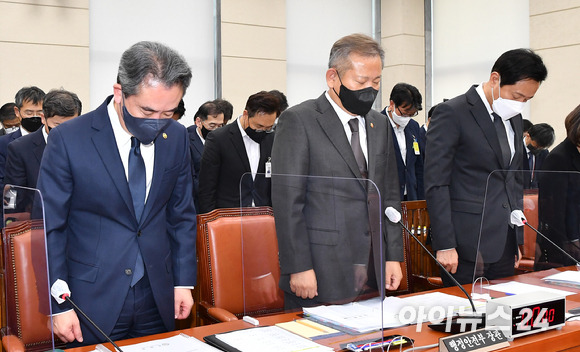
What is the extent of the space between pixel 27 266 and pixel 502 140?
6.11 ft

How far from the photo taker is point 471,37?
8102 millimetres

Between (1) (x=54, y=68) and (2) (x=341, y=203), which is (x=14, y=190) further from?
(1) (x=54, y=68)

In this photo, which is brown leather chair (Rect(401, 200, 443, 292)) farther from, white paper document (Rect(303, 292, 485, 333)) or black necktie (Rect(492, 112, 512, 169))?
white paper document (Rect(303, 292, 485, 333))

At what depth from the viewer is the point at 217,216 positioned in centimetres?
233

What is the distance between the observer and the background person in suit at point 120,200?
1.62 metres

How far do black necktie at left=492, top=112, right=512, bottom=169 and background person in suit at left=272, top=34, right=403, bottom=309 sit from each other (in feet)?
1.89

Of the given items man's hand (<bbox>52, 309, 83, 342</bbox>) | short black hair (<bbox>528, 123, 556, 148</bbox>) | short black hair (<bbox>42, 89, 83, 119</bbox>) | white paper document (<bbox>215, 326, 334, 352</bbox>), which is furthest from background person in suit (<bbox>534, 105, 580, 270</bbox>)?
short black hair (<bbox>528, 123, 556, 148</bbox>)

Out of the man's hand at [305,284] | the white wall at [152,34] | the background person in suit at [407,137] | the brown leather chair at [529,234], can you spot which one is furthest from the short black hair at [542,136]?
the man's hand at [305,284]

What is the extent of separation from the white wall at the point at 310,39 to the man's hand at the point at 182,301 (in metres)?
5.95

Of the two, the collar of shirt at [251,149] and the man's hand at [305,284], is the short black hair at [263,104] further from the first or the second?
the man's hand at [305,284]

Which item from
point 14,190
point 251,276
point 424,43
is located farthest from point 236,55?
point 14,190

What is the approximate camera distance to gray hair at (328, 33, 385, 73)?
2.02 m

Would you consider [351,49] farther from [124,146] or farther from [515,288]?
[515,288]

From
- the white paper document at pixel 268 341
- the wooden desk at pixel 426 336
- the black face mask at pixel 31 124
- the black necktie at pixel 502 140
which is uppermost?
the black face mask at pixel 31 124
